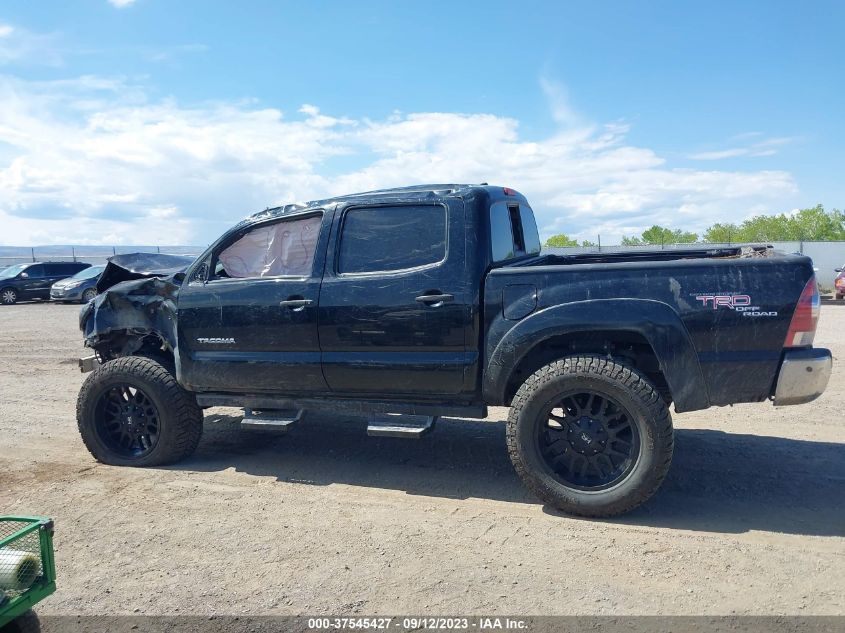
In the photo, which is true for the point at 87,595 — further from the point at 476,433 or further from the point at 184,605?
the point at 476,433

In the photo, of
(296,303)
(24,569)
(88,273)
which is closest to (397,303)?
(296,303)

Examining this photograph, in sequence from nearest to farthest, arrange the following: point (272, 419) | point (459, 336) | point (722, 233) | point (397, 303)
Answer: point (459, 336), point (397, 303), point (272, 419), point (722, 233)

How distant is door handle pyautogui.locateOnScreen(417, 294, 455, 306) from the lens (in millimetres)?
4699

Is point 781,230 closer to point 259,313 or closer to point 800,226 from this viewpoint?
point 800,226

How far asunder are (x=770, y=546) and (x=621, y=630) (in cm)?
133

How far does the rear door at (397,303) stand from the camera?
4738 millimetres

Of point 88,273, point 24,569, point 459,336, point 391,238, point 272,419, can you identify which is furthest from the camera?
point 88,273

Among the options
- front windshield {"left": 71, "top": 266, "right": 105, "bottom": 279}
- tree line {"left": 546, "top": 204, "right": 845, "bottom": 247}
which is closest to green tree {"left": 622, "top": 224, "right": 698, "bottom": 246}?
tree line {"left": 546, "top": 204, "right": 845, "bottom": 247}

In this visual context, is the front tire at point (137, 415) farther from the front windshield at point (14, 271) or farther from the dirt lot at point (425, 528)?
the front windshield at point (14, 271)

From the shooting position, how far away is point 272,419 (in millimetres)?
5367

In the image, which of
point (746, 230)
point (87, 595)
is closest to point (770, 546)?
point (87, 595)

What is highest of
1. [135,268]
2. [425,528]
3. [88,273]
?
[88,273]

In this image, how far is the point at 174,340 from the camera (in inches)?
226

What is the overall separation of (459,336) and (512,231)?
3.86 feet
